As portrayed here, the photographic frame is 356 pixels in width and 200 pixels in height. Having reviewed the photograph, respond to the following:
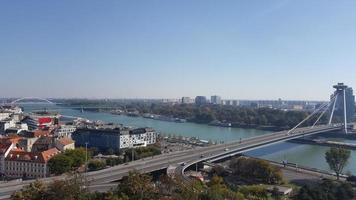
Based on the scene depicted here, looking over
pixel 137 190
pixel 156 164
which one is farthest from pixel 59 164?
pixel 137 190

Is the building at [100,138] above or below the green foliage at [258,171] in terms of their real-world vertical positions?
above

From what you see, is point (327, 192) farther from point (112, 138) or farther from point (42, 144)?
point (112, 138)

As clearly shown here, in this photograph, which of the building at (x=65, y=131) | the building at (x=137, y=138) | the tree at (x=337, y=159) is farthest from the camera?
the building at (x=65, y=131)

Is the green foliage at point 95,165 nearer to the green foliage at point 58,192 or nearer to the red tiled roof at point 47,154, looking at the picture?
the red tiled roof at point 47,154

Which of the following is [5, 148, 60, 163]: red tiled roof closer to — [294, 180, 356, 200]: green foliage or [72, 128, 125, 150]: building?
[72, 128, 125, 150]: building

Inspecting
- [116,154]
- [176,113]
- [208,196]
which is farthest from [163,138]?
[176,113]

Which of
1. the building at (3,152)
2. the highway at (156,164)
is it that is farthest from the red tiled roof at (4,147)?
the highway at (156,164)

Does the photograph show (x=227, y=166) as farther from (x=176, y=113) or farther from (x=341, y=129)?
(x=176, y=113)
